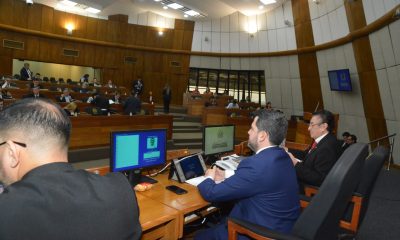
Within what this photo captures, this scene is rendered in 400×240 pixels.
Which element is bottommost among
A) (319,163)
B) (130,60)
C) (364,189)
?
(364,189)

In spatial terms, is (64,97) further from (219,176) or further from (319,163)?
(319,163)

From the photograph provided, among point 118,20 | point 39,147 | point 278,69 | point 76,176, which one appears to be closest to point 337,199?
point 76,176

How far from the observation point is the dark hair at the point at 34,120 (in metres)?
0.93

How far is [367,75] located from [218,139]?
5600 millimetres

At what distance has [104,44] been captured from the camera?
1249cm

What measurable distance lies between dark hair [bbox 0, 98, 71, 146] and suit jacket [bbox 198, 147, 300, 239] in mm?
1044

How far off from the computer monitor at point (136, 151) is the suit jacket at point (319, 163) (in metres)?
1.25

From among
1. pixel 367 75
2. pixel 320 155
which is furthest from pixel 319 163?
pixel 367 75

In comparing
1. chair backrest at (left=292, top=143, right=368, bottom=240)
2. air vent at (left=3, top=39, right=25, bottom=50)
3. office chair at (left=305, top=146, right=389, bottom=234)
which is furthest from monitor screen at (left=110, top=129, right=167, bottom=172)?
air vent at (left=3, top=39, right=25, bottom=50)

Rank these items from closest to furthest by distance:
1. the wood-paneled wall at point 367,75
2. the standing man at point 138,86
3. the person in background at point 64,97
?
the wood-paneled wall at point 367,75 → the person in background at point 64,97 → the standing man at point 138,86

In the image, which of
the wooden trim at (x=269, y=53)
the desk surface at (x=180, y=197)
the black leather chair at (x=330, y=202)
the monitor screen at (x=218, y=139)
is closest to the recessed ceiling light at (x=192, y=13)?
the wooden trim at (x=269, y=53)

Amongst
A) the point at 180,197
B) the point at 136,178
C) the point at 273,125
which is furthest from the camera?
the point at 136,178

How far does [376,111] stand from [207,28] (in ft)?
28.5

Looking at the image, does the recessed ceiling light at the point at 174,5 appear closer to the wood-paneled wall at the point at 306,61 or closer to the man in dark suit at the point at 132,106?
the wood-paneled wall at the point at 306,61
